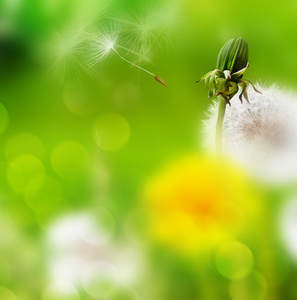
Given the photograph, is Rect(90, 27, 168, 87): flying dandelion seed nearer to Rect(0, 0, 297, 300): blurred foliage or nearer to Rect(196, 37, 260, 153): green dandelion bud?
Rect(0, 0, 297, 300): blurred foliage

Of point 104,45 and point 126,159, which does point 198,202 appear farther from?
point 104,45

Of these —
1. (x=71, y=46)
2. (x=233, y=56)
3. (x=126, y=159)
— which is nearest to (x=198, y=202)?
(x=126, y=159)

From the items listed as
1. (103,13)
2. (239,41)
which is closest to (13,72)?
(103,13)

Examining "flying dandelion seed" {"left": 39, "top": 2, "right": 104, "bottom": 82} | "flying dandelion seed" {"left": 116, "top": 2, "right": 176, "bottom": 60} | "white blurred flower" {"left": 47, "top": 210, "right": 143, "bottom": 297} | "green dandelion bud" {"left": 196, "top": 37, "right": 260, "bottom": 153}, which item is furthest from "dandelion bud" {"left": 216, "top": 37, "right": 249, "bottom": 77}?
"white blurred flower" {"left": 47, "top": 210, "right": 143, "bottom": 297}

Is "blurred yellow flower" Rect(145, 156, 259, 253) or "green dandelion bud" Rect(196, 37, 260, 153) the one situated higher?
"green dandelion bud" Rect(196, 37, 260, 153)

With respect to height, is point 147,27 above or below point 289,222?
above
